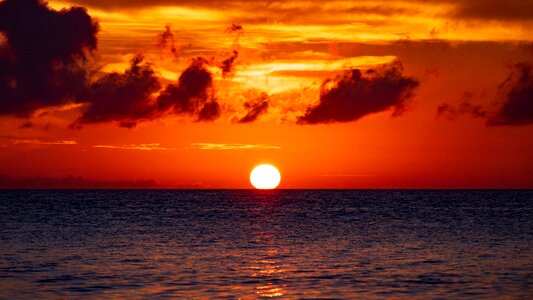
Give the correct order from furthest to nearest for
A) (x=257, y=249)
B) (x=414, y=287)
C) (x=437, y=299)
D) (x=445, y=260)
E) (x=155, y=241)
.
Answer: (x=155, y=241)
(x=257, y=249)
(x=445, y=260)
(x=414, y=287)
(x=437, y=299)

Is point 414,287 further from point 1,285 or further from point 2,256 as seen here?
point 2,256

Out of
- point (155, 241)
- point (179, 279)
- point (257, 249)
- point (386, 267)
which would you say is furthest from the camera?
point (155, 241)

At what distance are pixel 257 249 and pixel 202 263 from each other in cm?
1033

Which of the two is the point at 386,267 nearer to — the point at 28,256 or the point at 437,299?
the point at 437,299

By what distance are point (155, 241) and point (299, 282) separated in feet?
86.8

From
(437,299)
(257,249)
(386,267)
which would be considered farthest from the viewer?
(257,249)

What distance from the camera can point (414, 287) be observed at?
36781 millimetres

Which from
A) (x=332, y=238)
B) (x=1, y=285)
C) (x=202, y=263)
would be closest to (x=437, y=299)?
(x=202, y=263)

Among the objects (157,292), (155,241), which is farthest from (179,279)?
(155,241)

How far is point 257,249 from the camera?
5603 centimetres

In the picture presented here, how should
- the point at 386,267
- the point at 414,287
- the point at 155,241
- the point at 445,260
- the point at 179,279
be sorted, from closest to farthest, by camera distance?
the point at 414,287 < the point at 179,279 < the point at 386,267 < the point at 445,260 < the point at 155,241

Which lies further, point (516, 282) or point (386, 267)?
point (386, 267)

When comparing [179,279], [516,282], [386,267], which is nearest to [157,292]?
[179,279]

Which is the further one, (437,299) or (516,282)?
(516,282)
